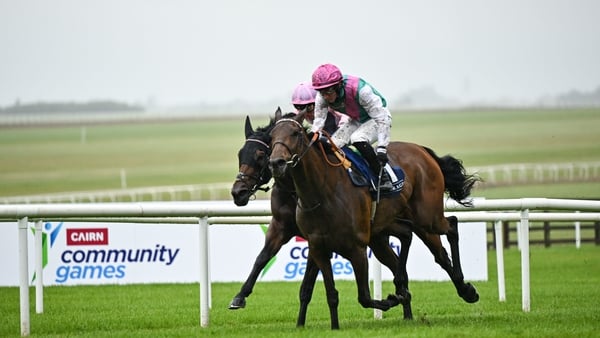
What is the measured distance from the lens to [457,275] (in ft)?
27.7

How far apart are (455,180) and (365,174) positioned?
4.66ft

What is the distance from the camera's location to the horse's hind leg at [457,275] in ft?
27.5

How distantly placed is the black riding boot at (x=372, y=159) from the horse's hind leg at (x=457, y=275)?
1.07 metres

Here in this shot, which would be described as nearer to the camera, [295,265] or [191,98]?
[295,265]

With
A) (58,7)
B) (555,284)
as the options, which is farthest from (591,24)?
(555,284)

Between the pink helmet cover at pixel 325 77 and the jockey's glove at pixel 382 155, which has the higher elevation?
the pink helmet cover at pixel 325 77

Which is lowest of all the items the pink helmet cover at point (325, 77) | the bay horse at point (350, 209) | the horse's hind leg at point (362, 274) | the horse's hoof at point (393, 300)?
the horse's hoof at point (393, 300)

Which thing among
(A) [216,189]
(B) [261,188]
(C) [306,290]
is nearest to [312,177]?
(B) [261,188]

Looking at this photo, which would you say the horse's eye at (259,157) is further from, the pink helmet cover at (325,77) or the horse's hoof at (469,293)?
the horse's hoof at (469,293)

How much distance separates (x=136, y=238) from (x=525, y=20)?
7079cm

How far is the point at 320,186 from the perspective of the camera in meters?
7.18

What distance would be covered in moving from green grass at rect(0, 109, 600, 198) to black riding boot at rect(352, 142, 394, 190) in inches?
876

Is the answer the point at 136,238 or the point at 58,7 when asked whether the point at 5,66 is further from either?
the point at 136,238

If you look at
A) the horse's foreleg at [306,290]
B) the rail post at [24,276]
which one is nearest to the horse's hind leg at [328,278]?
the horse's foreleg at [306,290]
